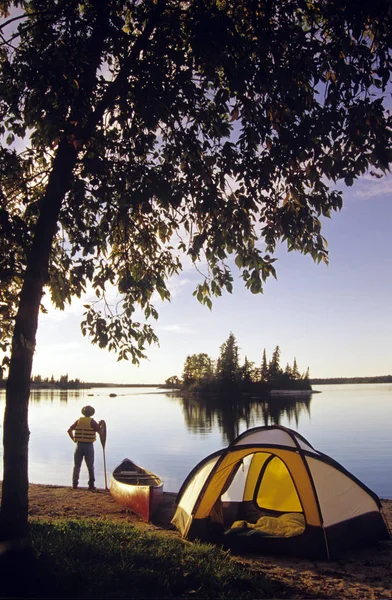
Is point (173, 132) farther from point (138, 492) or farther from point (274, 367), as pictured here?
point (274, 367)

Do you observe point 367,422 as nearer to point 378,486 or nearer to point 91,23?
point 378,486

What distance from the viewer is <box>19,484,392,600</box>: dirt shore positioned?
7.20 meters

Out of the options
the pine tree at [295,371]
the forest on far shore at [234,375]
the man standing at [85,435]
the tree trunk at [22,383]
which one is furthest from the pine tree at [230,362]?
the tree trunk at [22,383]

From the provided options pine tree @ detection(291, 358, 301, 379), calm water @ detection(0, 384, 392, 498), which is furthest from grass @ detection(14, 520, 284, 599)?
pine tree @ detection(291, 358, 301, 379)

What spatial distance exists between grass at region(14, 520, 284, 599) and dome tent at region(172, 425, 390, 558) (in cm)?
113

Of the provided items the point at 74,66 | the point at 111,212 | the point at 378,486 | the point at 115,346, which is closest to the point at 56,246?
the point at 111,212

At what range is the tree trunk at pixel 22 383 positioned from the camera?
23.6 ft

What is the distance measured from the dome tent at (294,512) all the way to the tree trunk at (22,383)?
384cm

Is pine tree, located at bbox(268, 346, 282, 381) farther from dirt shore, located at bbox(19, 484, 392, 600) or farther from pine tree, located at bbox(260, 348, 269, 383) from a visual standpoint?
dirt shore, located at bbox(19, 484, 392, 600)

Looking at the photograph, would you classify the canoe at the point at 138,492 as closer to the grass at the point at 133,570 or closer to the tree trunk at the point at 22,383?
the grass at the point at 133,570

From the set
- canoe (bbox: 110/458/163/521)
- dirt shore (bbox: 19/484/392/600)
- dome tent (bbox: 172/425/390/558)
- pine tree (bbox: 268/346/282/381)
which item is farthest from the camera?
pine tree (bbox: 268/346/282/381)

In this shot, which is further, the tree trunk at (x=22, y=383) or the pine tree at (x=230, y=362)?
the pine tree at (x=230, y=362)

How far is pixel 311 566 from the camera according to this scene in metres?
8.53

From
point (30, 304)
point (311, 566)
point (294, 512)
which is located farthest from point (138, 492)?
point (30, 304)
